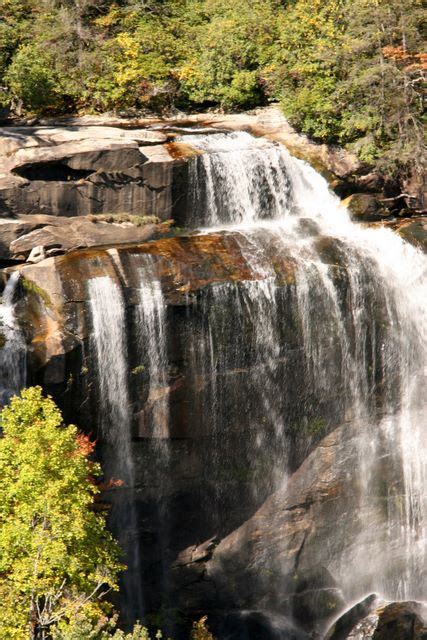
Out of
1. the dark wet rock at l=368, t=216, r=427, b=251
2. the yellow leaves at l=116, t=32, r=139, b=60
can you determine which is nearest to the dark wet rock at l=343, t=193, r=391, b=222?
the dark wet rock at l=368, t=216, r=427, b=251

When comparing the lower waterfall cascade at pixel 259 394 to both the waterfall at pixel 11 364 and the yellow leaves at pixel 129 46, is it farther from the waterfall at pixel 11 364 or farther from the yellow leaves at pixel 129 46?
the yellow leaves at pixel 129 46

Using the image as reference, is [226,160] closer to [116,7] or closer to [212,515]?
[212,515]

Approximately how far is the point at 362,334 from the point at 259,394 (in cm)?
415

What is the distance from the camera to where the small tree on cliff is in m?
16.7

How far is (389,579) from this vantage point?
27.7 meters

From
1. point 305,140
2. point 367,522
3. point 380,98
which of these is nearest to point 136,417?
point 367,522

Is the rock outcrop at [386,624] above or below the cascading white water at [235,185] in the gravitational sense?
below

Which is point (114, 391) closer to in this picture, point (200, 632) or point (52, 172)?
point (200, 632)

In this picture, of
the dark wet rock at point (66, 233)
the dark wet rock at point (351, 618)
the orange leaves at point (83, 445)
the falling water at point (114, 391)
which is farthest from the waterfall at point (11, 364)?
the dark wet rock at point (351, 618)

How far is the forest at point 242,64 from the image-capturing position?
107ft

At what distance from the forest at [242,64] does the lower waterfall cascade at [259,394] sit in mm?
5451

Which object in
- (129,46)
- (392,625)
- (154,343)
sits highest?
(129,46)

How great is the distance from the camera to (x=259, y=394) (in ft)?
83.4

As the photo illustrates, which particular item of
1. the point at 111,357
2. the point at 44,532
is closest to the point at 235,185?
the point at 111,357
